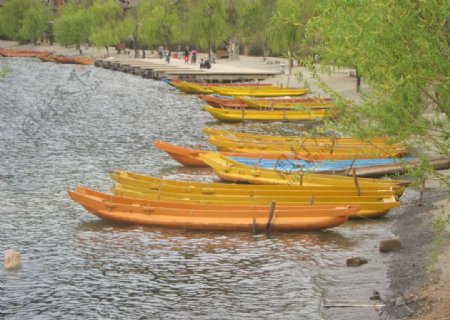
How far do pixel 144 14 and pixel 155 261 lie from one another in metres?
98.1

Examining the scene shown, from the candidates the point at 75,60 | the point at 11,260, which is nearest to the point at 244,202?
the point at 11,260

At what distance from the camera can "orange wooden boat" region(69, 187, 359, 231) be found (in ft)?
80.1

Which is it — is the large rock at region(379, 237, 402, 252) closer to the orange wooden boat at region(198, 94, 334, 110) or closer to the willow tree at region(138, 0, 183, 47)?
the orange wooden boat at region(198, 94, 334, 110)

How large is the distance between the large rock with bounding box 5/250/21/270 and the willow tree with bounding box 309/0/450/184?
33.9 feet

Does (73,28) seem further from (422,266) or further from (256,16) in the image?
(422,266)

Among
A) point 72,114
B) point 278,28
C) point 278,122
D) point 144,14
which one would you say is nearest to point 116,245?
point 278,122

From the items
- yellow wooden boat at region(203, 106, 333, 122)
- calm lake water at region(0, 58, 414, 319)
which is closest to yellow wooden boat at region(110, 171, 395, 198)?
calm lake water at region(0, 58, 414, 319)

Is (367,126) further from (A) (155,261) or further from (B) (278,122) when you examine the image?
(B) (278,122)

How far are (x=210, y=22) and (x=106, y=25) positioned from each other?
102ft

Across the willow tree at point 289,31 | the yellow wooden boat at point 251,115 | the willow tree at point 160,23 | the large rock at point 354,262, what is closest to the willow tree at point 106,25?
the willow tree at point 160,23

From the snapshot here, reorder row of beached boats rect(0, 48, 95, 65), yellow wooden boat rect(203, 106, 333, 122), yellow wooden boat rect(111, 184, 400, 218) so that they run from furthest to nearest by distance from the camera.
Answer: row of beached boats rect(0, 48, 95, 65) < yellow wooden boat rect(203, 106, 333, 122) < yellow wooden boat rect(111, 184, 400, 218)

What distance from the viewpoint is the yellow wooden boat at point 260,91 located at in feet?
212

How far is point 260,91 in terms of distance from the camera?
215 feet

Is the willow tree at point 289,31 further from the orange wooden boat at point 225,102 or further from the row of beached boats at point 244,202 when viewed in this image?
the row of beached boats at point 244,202
